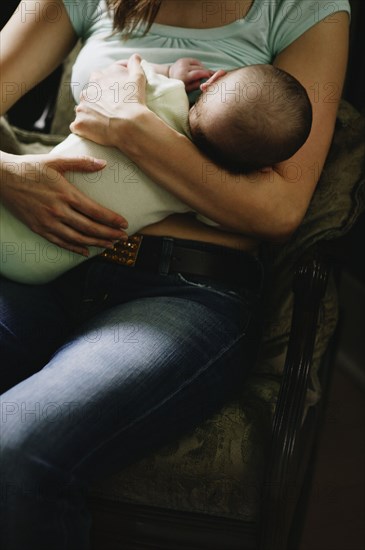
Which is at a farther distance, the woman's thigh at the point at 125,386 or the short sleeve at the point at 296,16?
the short sleeve at the point at 296,16

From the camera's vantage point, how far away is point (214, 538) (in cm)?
98

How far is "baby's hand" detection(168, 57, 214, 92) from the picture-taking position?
102cm

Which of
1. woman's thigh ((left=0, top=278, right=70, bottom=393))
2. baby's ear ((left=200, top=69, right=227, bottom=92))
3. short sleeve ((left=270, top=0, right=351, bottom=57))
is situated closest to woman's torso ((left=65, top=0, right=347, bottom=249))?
short sleeve ((left=270, top=0, right=351, bottom=57))

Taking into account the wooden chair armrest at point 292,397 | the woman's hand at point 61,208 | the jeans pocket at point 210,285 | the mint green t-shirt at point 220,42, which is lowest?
the wooden chair armrest at point 292,397

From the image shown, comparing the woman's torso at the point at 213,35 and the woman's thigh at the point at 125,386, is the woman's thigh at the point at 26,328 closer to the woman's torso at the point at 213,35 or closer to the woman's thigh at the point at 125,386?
the woman's thigh at the point at 125,386

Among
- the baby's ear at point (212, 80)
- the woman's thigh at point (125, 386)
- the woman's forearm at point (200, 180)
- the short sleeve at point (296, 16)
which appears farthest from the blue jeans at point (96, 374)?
the short sleeve at point (296, 16)

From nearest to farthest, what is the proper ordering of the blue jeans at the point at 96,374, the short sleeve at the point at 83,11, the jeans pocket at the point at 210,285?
the blue jeans at the point at 96,374, the jeans pocket at the point at 210,285, the short sleeve at the point at 83,11

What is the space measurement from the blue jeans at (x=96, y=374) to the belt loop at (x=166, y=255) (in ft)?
0.04

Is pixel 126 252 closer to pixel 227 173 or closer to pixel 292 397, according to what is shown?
pixel 227 173

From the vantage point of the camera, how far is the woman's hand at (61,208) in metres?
0.97

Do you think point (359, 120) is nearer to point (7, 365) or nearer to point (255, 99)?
point (255, 99)

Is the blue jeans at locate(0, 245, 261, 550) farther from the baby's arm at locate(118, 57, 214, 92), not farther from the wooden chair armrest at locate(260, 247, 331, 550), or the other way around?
the baby's arm at locate(118, 57, 214, 92)

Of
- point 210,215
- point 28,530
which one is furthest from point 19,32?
point 28,530

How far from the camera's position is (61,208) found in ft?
3.19
